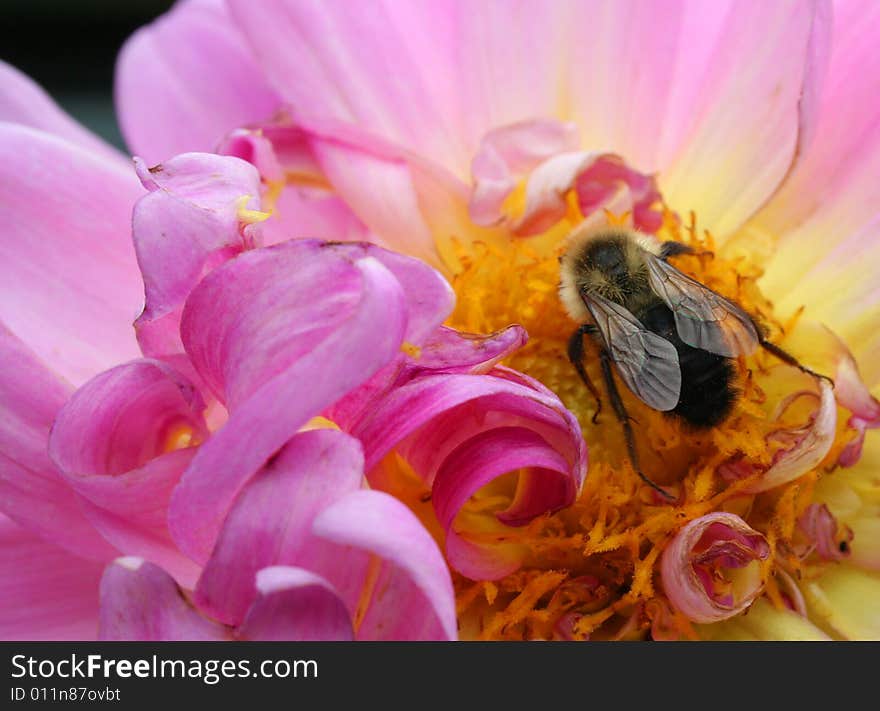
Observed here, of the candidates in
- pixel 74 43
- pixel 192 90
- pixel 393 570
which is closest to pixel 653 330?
pixel 393 570

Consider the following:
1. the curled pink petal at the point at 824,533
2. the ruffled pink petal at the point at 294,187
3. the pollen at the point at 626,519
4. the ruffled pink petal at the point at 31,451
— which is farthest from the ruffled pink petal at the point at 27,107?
the curled pink petal at the point at 824,533

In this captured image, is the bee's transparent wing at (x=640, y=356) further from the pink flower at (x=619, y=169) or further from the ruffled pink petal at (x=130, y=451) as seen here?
the ruffled pink petal at (x=130, y=451)

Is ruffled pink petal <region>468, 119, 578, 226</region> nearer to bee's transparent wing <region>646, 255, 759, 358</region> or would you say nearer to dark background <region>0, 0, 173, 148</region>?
bee's transparent wing <region>646, 255, 759, 358</region>

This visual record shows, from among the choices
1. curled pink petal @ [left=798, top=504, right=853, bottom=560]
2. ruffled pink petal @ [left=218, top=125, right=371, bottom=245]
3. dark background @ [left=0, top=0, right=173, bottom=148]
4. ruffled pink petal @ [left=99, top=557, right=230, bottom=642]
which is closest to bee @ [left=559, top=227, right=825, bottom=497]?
curled pink petal @ [left=798, top=504, right=853, bottom=560]

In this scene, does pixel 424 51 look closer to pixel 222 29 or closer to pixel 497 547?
pixel 222 29

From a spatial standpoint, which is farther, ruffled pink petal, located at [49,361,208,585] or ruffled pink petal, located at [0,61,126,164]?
ruffled pink petal, located at [0,61,126,164]

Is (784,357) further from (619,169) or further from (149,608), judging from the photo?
(149,608)

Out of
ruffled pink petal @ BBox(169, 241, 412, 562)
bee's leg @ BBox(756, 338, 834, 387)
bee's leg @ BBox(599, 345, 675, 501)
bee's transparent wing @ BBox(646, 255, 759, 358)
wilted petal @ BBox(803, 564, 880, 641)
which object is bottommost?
wilted petal @ BBox(803, 564, 880, 641)

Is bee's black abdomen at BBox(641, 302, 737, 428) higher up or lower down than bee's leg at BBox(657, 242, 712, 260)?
lower down

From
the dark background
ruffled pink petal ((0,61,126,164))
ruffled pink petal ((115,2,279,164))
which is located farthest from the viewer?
the dark background
